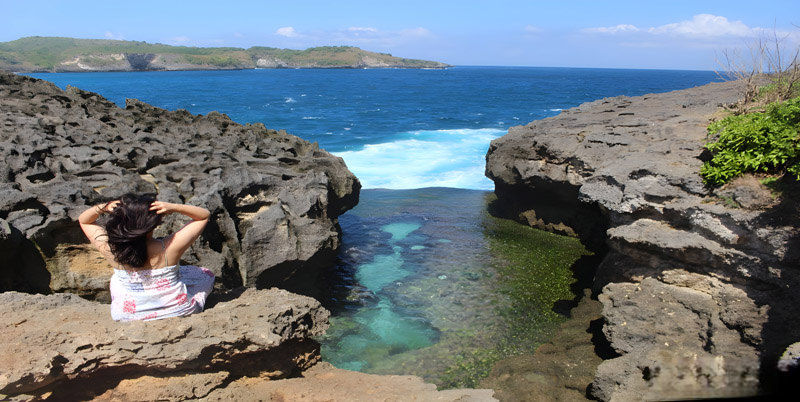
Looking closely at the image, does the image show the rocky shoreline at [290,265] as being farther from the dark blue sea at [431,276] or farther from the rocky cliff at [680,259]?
the dark blue sea at [431,276]

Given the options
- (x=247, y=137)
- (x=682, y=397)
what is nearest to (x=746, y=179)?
(x=682, y=397)

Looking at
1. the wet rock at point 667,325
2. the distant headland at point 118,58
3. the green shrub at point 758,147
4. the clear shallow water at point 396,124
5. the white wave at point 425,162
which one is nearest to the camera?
the wet rock at point 667,325

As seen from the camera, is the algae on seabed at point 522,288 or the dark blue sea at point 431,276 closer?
the algae on seabed at point 522,288

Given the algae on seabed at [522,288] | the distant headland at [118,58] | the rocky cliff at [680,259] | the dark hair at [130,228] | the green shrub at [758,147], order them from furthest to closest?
the distant headland at [118,58] < the algae on seabed at [522,288] < the green shrub at [758,147] < the rocky cliff at [680,259] < the dark hair at [130,228]

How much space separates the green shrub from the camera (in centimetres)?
788

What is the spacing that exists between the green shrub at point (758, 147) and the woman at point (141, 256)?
8075 mm

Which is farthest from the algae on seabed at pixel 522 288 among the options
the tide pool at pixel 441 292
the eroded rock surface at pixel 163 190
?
the eroded rock surface at pixel 163 190

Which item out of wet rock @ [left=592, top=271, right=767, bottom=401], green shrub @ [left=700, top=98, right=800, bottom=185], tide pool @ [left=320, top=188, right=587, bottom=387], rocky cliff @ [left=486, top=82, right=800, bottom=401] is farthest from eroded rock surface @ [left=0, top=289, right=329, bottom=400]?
green shrub @ [left=700, top=98, right=800, bottom=185]

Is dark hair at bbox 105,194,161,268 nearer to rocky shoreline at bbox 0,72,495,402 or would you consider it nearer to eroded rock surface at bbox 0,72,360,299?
rocky shoreline at bbox 0,72,495,402

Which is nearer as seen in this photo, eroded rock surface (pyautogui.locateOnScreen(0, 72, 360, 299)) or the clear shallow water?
eroded rock surface (pyautogui.locateOnScreen(0, 72, 360, 299))

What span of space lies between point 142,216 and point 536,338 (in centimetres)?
663

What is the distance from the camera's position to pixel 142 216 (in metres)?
4.91

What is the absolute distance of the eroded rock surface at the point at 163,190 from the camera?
752 centimetres

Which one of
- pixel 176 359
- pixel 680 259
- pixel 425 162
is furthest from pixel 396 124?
pixel 176 359
